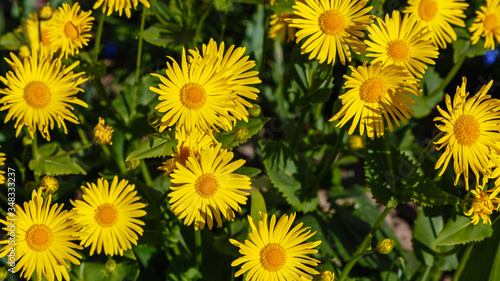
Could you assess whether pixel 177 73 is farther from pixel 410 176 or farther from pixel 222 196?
pixel 410 176

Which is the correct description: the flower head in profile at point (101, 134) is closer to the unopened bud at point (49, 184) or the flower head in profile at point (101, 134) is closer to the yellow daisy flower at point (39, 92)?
the yellow daisy flower at point (39, 92)

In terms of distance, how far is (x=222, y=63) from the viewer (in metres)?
2.14

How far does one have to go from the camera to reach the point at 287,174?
2779 mm

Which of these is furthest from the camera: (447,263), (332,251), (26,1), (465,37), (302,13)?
(26,1)

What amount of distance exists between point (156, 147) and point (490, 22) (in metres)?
2.09

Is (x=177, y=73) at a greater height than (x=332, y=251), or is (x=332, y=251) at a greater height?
(x=177, y=73)

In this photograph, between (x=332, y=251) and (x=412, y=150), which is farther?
(x=412, y=150)

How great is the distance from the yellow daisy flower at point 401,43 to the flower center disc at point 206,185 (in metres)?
0.95

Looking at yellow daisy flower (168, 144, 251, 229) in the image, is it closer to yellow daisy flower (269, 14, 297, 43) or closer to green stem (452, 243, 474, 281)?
yellow daisy flower (269, 14, 297, 43)

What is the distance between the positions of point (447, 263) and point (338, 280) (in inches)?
33.3

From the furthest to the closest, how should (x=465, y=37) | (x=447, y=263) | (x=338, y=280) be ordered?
(x=465, y=37) < (x=447, y=263) < (x=338, y=280)

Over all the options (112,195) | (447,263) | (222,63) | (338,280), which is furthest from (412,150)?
(112,195)

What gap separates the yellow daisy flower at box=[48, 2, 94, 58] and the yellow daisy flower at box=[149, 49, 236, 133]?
679mm

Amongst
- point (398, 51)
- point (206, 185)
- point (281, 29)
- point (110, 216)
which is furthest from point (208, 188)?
point (281, 29)
